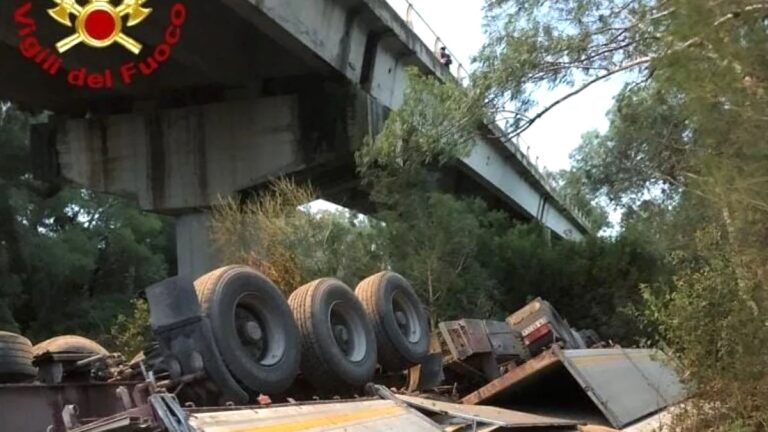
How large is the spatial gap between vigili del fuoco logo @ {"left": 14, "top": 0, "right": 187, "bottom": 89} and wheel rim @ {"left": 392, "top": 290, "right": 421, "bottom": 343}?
8.56m

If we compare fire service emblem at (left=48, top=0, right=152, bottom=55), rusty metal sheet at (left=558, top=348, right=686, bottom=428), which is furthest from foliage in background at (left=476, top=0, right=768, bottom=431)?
fire service emblem at (left=48, top=0, right=152, bottom=55)

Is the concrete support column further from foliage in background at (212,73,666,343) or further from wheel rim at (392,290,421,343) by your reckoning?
wheel rim at (392,290,421,343)

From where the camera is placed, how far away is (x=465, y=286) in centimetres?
1850

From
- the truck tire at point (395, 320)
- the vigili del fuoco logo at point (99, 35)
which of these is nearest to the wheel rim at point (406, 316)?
the truck tire at point (395, 320)

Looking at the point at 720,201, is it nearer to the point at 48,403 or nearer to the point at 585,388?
the point at 585,388

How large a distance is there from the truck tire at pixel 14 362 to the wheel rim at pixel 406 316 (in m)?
3.37

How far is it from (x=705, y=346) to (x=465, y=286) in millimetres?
11487

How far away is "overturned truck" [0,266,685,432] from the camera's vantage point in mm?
4988

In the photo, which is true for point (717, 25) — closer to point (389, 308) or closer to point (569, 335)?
point (389, 308)

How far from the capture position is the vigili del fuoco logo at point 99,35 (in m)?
15.5

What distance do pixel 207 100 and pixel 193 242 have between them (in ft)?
10.2

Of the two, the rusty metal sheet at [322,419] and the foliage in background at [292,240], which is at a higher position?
the foliage in background at [292,240]

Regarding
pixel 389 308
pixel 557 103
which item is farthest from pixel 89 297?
pixel 389 308

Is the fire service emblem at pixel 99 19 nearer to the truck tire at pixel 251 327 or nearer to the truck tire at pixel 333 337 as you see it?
the truck tire at pixel 333 337
